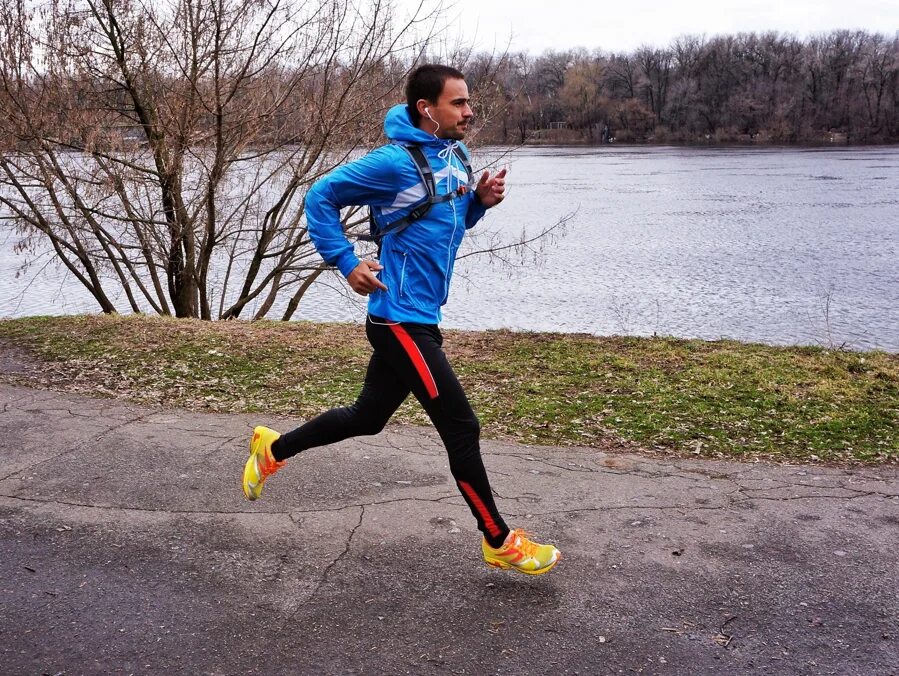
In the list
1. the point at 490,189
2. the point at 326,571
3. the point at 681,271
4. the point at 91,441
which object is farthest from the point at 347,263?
the point at 681,271

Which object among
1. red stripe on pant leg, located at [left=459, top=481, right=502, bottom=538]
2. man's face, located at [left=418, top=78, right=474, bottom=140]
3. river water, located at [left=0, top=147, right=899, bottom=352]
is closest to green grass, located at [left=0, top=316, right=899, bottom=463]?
red stripe on pant leg, located at [left=459, top=481, right=502, bottom=538]

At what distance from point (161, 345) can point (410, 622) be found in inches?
201

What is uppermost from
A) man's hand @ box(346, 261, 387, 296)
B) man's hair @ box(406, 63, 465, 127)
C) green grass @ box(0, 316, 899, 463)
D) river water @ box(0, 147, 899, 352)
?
man's hair @ box(406, 63, 465, 127)

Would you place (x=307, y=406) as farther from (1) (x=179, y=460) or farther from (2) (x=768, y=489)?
(2) (x=768, y=489)

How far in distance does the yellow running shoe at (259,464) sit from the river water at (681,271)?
25.2 feet

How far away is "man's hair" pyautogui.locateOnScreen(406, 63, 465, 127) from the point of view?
339 cm

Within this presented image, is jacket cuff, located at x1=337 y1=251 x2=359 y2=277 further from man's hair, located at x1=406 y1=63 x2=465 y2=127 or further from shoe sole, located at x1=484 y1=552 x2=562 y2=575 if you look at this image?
shoe sole, located at x1=484 y1=552 x2=562 y2=575

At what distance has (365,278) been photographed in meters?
3.26

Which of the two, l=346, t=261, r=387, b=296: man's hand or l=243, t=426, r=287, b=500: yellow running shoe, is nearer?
l=346, t=261, r=387, b=296: man's hand

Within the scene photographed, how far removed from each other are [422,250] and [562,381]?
128 inches

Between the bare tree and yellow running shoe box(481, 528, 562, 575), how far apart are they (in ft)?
25.4

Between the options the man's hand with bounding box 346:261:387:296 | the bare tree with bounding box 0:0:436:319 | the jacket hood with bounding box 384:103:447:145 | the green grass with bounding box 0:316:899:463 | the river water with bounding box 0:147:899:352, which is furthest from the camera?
the river water with bounding box 0:147:899:352

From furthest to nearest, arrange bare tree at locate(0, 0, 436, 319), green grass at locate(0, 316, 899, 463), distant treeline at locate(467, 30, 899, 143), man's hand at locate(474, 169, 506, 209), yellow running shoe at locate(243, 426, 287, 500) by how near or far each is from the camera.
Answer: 1. distant treeline at locate(467, 30, 899, 143)
2. bare tree at locate(0, 0, 436, 319)
3. green grass at locate(0, 316, 899, 463)
4. yellow running shoe at locate(243, 426, 287, 500)
5. man's hand at locate(474, 169, 506, 209)

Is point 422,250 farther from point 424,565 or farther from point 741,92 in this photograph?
point 741,92
